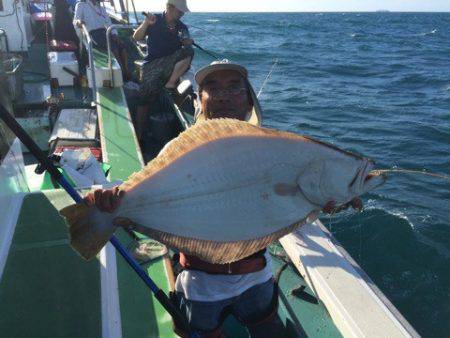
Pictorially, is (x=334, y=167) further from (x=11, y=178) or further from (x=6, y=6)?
(x=6, y=6)

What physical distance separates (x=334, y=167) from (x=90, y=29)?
7.25 meters

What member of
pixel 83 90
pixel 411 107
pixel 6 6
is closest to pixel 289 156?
pixel 83 90

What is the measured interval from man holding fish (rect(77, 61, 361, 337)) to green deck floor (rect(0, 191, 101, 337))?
0.47 m

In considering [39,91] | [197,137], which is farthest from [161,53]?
[197,137]

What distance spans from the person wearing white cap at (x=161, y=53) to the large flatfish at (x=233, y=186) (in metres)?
4.46

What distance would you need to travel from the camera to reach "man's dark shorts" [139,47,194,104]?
19.1 ft

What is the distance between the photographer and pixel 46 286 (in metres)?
1.96

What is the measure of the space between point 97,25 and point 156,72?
112 inches

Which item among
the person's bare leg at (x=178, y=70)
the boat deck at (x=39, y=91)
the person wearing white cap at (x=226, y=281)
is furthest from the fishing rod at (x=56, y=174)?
the boat deck at (x=39, y=91)

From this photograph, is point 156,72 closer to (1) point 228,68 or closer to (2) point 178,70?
(2) point 178,70

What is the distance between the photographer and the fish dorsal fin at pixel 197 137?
153cm

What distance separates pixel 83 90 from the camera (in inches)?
270

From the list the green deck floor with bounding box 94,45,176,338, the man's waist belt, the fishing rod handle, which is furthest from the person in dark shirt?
the fishing rod handle

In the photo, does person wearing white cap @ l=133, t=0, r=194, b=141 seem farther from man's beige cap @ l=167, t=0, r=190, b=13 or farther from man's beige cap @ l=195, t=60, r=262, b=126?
man's beige cap @ l=195, t=60, r=262, b=126
